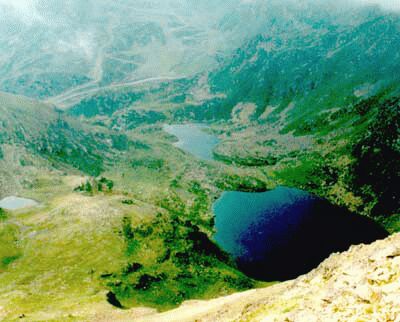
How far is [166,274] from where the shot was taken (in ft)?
552

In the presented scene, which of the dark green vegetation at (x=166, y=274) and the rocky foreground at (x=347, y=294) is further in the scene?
the dark green vegetation at (x=166, y=274)

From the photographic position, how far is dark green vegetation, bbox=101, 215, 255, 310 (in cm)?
15025

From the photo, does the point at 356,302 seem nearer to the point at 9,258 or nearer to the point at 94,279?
the point at 94,279

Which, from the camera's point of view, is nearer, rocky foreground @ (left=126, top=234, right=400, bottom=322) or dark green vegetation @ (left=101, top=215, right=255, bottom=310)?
rocky foreground @ (left=126, top=234, right=400, bottom=322)

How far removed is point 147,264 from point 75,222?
48331 millimetres

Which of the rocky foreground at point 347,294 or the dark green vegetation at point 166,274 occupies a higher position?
the dark green vegetation at point 166,274

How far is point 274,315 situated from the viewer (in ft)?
144

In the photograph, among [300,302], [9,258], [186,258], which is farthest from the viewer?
[186,258]

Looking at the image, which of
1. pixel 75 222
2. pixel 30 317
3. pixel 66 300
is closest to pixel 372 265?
pixel 30 317

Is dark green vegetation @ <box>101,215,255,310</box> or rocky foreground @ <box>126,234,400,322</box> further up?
dark green vegetation @ <box>101,215,255,310</box>

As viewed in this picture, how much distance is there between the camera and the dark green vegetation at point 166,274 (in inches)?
5915

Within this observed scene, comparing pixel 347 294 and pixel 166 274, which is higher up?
pixel 166 274

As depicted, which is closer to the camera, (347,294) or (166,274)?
(347,294)

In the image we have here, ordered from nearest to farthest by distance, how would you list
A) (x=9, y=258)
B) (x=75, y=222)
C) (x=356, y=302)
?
(x=356, y=302)
(x=9, y=258)
(x=75, y=222)
